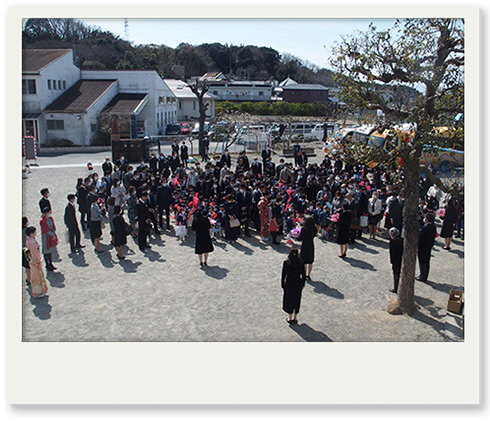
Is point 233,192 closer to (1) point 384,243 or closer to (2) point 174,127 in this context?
(1) point 384,243

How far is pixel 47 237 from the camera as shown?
33.8 ft

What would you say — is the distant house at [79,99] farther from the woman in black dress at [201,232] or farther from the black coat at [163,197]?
the woman in black dress at [201,232]

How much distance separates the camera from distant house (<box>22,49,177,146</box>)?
107ft

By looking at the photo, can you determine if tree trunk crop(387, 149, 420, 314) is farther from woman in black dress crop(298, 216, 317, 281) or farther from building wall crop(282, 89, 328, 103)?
building wall crop(282, 89, 328, 103)

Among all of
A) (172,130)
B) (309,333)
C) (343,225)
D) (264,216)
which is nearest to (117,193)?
(264,216)

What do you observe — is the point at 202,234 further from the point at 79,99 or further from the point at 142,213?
the point at 79,99

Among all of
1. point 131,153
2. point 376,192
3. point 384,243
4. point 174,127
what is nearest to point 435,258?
point 384,243

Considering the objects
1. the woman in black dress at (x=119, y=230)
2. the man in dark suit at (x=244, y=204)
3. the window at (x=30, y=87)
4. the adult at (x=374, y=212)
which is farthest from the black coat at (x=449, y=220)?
the window at (x=30, y=87)

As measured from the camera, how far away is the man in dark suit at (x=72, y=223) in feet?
37.5

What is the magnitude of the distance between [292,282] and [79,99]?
3110cm

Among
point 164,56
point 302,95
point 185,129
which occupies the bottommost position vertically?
point 185,129

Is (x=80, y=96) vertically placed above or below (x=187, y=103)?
below

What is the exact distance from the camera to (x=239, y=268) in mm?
10844
